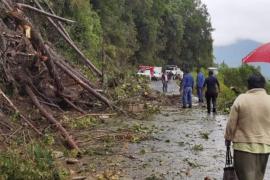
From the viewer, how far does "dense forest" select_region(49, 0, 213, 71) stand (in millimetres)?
27164

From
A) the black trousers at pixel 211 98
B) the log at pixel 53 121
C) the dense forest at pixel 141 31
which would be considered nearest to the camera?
the log at pixel 53 121

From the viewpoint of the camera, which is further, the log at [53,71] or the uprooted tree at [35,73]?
the log at [53,71]

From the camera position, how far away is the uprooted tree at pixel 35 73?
12430 mm

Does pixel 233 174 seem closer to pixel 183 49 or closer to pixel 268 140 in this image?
pixel 268 140

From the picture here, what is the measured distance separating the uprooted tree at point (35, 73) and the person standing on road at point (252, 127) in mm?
5103

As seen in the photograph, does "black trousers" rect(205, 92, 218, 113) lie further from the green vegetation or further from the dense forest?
the green vegetation

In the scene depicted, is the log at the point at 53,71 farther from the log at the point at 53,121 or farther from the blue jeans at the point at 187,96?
the blue jeans at the point at 187,96

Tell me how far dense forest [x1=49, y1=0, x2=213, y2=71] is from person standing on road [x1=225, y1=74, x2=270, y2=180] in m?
14.1

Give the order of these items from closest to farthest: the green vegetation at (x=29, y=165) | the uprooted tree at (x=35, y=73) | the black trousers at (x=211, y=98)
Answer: the green vegetation at (x=29, y=165) < the uprooted tree at (x=35, y=73) < the black trousers at (x=211, y=98)

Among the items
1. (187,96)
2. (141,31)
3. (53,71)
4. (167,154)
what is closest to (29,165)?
(167,154)

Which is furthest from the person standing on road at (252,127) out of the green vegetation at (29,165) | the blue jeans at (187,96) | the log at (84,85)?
the blue jeans at (187,96)

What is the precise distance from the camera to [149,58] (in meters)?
67.3

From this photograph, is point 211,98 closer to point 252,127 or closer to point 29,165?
point 29,165

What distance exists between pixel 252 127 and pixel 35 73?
9067 millimetres
